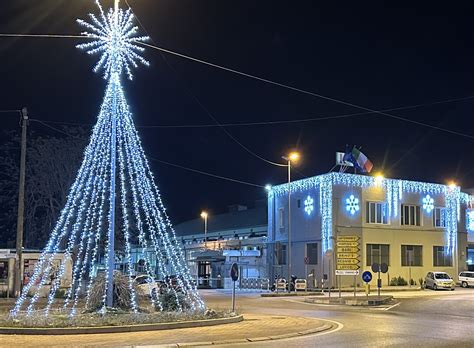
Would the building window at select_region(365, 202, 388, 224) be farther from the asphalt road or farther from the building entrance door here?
the asphalt road

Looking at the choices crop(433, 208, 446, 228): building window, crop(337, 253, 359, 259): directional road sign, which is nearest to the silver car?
crop(433, 208, 446, 228): building window

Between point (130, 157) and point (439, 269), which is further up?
point (130, 157)

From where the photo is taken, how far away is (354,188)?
5069 centimetres

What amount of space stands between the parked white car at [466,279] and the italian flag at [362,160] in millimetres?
12304

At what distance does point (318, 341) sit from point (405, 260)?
39.4 meters

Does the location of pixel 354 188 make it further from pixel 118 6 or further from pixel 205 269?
pixel 118 6

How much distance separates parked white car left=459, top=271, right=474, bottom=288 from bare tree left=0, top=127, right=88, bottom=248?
3312 cm

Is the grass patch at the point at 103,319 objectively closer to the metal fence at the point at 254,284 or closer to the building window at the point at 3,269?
the building window at the point at 3,269

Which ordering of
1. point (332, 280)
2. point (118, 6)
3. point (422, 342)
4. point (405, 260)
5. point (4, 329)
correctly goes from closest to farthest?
point (422, 342)
point (4, 329)
point (118, 6)
point (332, 280)
point (405, 260)

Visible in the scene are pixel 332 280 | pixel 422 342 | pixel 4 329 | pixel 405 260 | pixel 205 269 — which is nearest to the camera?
pixel 422 342

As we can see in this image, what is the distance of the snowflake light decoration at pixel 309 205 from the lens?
51219 millimetres

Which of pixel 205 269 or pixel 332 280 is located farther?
pixel 205 269

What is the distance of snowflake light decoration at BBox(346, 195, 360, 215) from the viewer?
50.0 m

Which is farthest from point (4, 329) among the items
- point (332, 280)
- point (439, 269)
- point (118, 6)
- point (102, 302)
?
point (439, 269)
